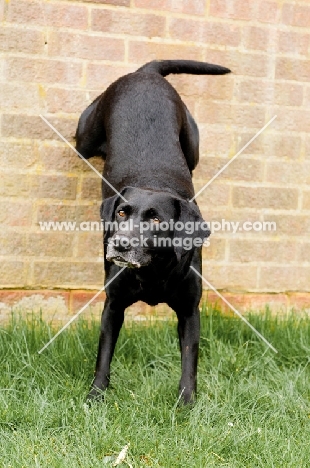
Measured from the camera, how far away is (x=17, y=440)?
9.65 feet

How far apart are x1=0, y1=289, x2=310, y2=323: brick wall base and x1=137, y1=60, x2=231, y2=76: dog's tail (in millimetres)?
1503

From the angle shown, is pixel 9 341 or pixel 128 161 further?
pixel 9 341

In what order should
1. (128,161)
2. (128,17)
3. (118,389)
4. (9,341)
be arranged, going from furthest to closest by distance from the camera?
(128,17) < (9,341) < (128,161) < (118,389)

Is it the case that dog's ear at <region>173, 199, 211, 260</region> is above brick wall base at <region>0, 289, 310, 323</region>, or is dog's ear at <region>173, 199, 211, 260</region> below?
above

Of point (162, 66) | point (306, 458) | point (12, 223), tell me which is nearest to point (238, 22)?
point (162, 66)

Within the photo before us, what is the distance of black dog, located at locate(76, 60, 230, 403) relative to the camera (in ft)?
11.0

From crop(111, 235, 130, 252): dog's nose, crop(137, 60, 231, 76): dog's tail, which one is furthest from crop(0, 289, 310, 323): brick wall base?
crop(137, 60, 231, 76): dog's tail

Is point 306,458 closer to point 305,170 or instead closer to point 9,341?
point 9,341

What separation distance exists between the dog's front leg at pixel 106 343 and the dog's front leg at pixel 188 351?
1.13ft

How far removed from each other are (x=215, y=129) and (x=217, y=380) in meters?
1.79

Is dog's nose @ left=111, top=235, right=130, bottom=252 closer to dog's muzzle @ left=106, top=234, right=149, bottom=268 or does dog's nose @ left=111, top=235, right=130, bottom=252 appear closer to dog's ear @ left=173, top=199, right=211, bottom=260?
dog's muzzle @ left=106, top=234, right=149, bottom=268

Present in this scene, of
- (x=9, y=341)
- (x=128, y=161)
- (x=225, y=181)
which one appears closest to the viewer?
(x=128, y=161)

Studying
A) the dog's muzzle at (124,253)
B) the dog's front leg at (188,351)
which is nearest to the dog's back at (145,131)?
the dog's muzzle at (124,253)

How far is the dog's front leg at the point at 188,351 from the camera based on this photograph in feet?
11.4
